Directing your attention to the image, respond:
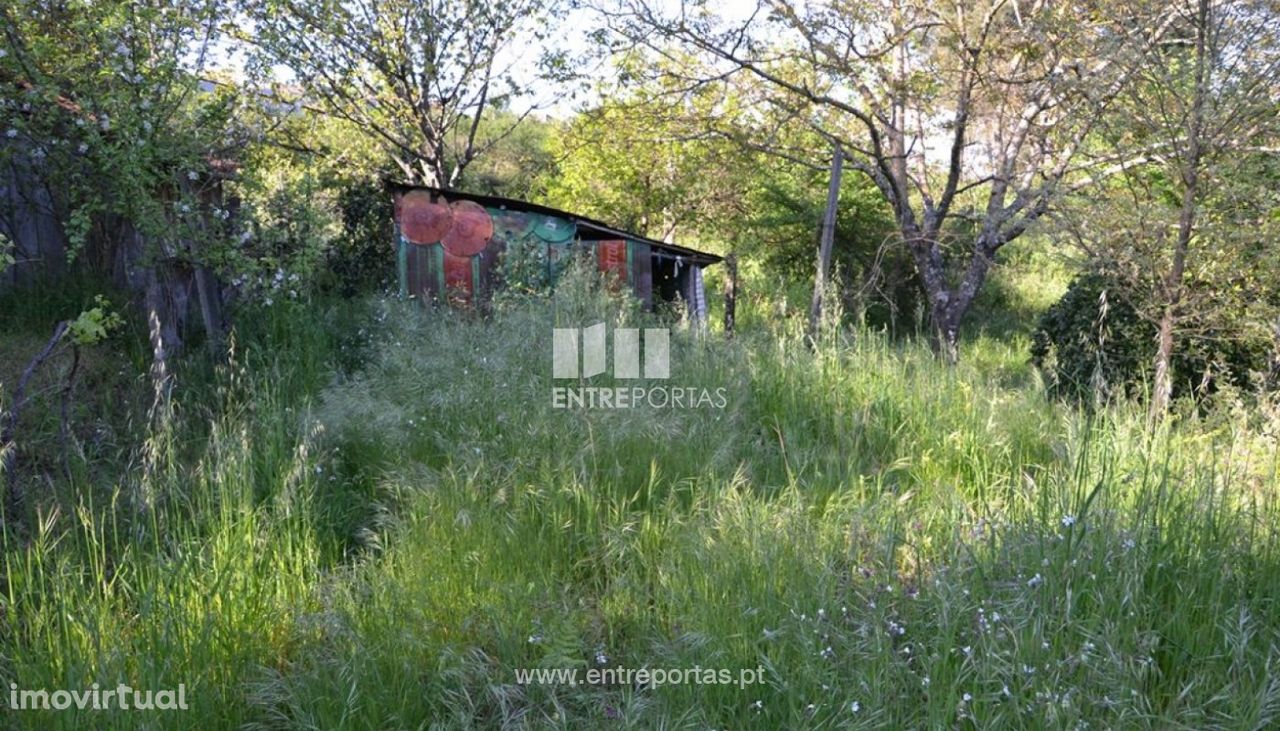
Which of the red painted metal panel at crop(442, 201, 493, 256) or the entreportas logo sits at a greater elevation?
the red painted metal panel at crop(442, 201, 493, 256)

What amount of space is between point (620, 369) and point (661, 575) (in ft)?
8.33

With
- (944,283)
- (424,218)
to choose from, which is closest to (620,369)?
(944,283)

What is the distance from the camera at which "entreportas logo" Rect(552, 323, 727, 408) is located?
200 inches

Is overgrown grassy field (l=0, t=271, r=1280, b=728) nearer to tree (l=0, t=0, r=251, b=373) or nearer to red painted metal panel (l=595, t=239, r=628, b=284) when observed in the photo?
tree (l=0, t=0, r=251, b=373)

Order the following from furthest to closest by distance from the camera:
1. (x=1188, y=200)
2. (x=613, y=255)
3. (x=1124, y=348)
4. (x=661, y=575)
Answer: (x=613, y=255) → (x=1124, y=348) → (x=1188, y=200) → (x=661, y=575)

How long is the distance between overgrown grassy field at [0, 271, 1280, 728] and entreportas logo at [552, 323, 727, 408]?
1.17ft

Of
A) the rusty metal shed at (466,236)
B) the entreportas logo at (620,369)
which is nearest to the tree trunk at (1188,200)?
the entreportas logo at (620,369)

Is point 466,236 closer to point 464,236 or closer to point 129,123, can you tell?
point 464,236

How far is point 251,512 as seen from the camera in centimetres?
323

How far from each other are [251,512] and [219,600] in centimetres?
40

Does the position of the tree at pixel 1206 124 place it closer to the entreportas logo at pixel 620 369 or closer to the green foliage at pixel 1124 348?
the green foliage at pixel 1124 348

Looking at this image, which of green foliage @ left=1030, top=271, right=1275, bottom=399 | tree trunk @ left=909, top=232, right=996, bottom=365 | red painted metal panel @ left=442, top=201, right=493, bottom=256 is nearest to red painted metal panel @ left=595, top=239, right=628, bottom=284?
red painted metal panel @ left=442, top=201, right=493, bottom=256

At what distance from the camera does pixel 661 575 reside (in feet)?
10.4

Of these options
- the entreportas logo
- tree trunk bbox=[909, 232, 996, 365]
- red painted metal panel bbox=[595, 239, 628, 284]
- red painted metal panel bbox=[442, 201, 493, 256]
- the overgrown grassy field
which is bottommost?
the overgrown grassy field
